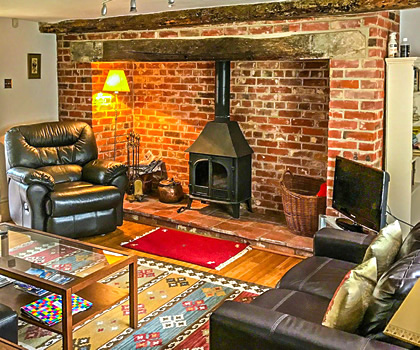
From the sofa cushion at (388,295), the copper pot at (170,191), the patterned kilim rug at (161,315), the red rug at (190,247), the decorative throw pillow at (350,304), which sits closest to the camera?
the sofa cushion at (388,295)

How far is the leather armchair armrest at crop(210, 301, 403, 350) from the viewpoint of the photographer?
82.3 inches

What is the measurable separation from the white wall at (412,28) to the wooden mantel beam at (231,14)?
796mm

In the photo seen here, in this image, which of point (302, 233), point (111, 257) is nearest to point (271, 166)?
point (302, 233)

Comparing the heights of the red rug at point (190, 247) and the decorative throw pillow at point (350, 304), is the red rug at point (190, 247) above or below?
below

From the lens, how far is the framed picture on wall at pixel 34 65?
236 inches

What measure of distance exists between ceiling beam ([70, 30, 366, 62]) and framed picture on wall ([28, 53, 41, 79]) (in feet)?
1.25

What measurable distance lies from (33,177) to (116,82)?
1.73 m

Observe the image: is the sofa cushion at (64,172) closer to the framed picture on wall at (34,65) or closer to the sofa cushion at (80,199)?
the sofa cushion at (80,199)

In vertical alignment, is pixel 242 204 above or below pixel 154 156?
below

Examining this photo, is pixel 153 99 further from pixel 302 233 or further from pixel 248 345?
pixel 248 345

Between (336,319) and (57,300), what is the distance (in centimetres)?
178

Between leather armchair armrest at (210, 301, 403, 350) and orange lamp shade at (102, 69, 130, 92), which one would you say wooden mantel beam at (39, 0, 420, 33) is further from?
leather armchair armrest at (210, 301, 403, 350)

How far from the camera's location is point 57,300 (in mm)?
3256

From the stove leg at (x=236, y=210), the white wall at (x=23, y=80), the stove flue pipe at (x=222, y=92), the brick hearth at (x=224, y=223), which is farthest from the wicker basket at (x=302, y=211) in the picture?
the white wall at (x=23, y=80)
